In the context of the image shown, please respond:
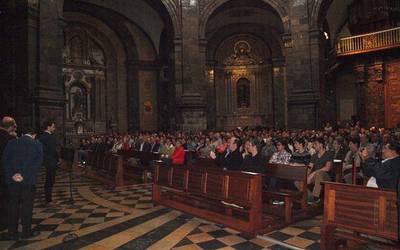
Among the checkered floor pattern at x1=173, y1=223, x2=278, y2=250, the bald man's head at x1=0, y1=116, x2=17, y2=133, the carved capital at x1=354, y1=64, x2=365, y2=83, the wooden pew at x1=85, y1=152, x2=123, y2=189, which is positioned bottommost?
the checkered floor pattern at x1=173, y1=223, x2=278, y2=250

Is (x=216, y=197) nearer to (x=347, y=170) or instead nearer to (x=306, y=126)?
(x=347, y=170)

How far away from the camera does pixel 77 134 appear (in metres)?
22.4

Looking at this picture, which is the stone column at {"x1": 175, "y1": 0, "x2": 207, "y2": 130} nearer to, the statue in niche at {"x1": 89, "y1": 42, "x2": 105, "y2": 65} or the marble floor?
the statue in niche at {"x1": 89, "y1": 42, "x2": 105, "y2": 65}

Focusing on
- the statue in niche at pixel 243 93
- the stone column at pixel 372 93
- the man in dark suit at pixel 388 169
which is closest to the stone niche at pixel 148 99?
the statue in niche at pixel 243 93

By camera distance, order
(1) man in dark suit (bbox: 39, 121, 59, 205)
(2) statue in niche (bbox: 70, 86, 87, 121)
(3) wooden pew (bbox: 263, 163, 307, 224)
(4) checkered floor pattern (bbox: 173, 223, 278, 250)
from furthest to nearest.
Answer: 1. (2) statue in niche (bbox: 70, 86, 87, 121)
2. (1) man in dark suit (bbox: 39, 121, 59, 205)
3. (3) wooden pew (bbox: 263, 163, 307, 224)
4. (4) checkered floor pattern (bbox: 173, 223, 278, 250)

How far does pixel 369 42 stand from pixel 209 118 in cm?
1112

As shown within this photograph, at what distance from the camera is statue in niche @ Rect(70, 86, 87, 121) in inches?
899

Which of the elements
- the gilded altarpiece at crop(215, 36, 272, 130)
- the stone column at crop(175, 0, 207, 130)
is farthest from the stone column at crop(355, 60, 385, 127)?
the stone column at crop(175, 0, 207, 130)

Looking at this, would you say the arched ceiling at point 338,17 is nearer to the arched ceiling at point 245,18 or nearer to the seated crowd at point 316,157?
the arched ceiling at point 245,18

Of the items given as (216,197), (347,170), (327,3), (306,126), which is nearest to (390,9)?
(327,3)

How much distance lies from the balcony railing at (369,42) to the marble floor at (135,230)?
53.1 ft

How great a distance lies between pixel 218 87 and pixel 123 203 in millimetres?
19031

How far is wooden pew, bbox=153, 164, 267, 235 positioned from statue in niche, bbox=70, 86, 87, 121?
16.9 meters

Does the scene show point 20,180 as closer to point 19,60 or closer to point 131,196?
point 131,196
